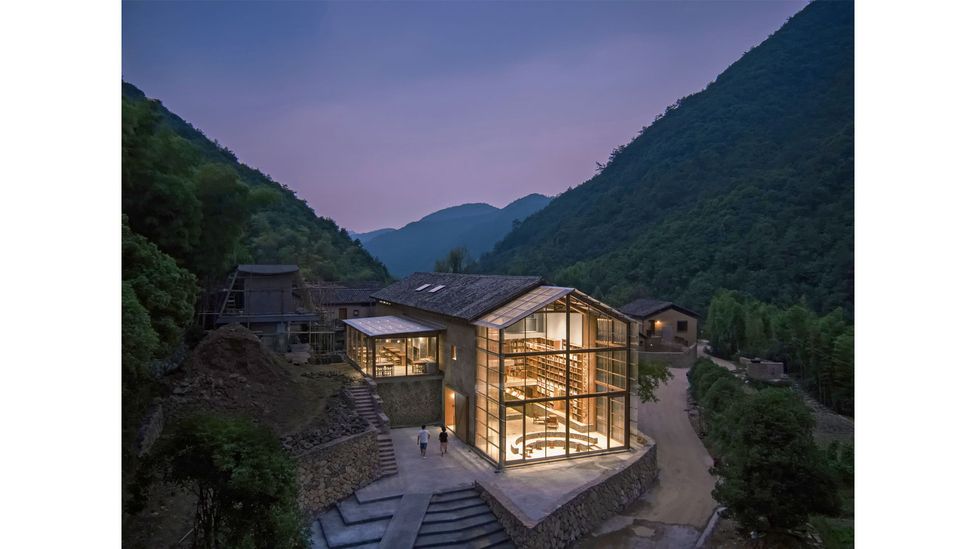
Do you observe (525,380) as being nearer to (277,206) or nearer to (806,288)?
(806,288)

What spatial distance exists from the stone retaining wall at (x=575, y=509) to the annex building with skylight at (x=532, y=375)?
4.19 feet

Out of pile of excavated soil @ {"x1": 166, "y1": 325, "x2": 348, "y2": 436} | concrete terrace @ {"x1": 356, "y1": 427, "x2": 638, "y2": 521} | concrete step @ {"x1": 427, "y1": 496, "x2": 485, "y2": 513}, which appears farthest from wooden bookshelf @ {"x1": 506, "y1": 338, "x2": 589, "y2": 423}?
pile of excavated soil @ {"x1": 166, "y1": 325, "x2": 348, "y2": 436}

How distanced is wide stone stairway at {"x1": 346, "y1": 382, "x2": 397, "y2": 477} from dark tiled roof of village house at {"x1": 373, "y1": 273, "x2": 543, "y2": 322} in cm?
338

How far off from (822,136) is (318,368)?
4025 cm

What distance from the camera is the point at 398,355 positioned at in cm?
1959

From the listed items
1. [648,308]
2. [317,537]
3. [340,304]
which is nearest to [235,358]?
[317,537]

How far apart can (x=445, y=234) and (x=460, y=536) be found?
10735 cm

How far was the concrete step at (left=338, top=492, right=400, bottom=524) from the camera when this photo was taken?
1196cm

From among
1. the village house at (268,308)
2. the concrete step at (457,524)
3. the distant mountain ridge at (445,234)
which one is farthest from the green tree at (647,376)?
the distant mountain ridge at (445,234)

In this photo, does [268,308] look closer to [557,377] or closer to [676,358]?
[557,377]

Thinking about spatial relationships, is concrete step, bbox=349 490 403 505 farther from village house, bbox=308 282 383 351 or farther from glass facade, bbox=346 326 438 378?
village house, bbox=308 282 383 351

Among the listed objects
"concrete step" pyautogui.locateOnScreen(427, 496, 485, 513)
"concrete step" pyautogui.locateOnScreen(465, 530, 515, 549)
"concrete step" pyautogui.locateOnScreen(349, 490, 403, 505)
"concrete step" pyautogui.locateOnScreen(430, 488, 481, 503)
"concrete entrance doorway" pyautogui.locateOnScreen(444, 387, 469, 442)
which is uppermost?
"concrete entrance doorway" pyautogui.locateOnScreen(444, 387, 469, 442)

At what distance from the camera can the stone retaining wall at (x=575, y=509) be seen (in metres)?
11.4

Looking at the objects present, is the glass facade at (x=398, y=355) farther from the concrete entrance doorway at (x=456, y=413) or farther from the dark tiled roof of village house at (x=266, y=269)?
the dark tiled roof of village house at (x=266, y=269)
